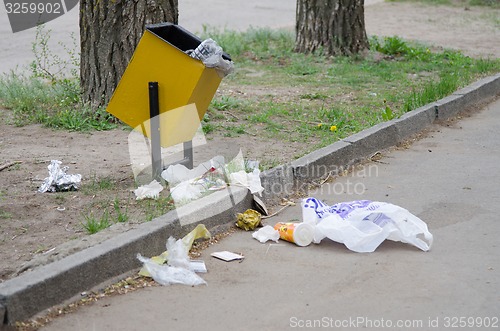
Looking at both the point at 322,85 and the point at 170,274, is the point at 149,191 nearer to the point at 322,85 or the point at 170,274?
the point at 170,274

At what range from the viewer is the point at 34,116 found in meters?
7.51

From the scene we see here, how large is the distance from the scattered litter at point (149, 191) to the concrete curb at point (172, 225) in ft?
1.22

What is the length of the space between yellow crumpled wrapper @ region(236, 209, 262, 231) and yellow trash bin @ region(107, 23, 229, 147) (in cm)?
73

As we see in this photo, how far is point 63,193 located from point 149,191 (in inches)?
22.5

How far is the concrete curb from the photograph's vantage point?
3842 mm

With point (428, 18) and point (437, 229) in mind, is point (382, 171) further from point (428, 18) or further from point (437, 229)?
point (428, 18)

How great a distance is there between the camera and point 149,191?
17.5ft

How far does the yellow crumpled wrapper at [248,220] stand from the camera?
203 inches

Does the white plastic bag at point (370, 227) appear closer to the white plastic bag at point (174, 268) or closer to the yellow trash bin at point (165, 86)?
the white plastic bag at point (174, 268)

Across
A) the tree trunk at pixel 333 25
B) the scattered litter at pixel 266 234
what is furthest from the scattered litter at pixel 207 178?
the tree trunk at pixel 333 25

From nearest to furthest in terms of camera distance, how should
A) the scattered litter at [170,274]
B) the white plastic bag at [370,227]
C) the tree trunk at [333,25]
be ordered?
the scattered litter at [170,274], the white plastic bag at [370,227], the tree trunk at [333,25]

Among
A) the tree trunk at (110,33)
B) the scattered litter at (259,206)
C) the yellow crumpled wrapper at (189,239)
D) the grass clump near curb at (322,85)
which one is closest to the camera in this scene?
the yellow crumpled wrapper at (189,239)

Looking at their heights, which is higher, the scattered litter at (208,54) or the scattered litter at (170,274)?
the scattered litter at (208,54)

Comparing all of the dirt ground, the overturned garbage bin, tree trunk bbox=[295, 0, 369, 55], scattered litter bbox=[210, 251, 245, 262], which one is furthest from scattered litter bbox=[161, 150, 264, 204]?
tree trunk bbox=[295, 0, 369, 55]
